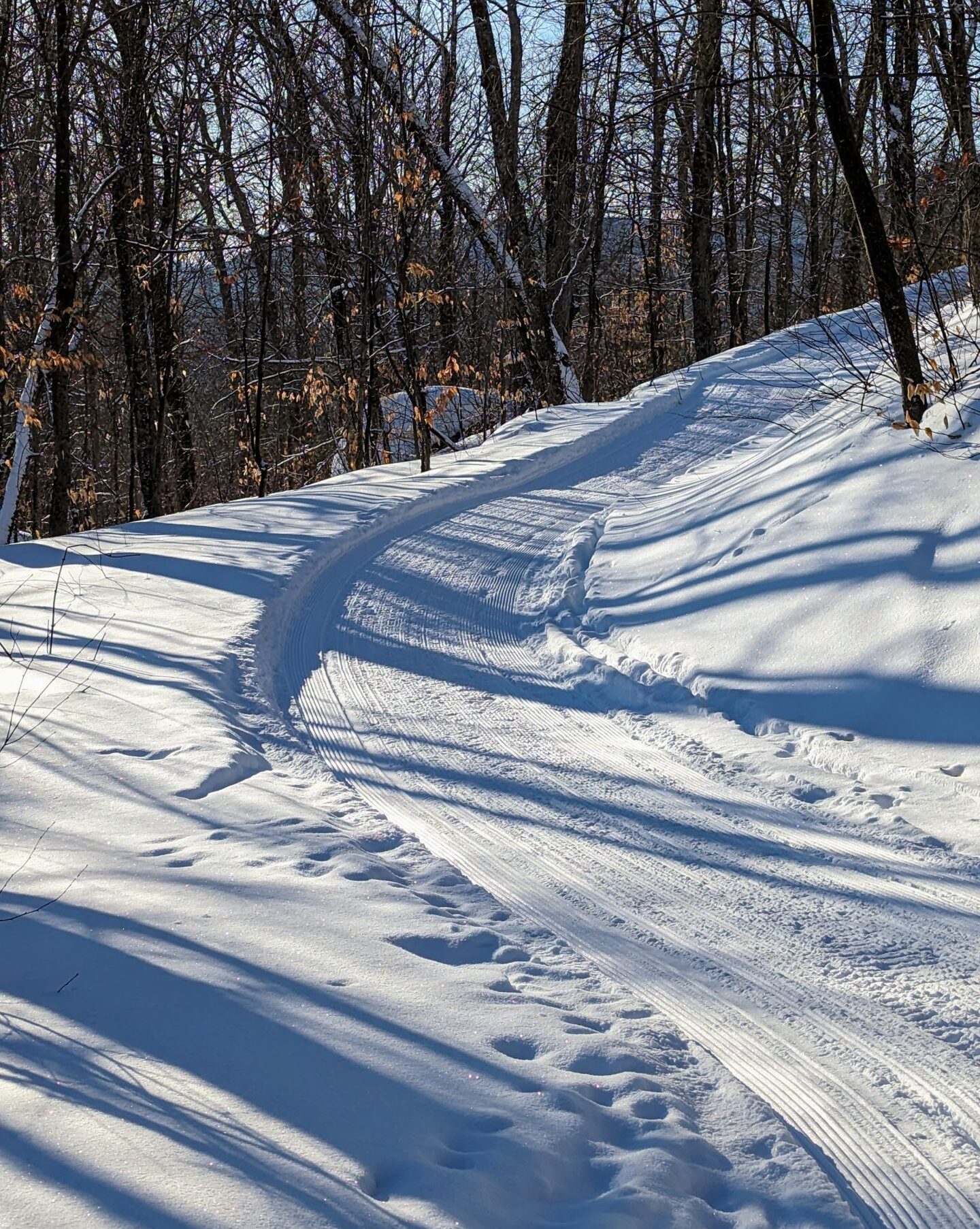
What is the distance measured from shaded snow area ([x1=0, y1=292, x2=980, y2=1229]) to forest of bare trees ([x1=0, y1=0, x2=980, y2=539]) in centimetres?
260

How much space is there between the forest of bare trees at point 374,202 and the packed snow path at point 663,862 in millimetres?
3546

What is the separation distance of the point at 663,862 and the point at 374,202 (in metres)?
11.7

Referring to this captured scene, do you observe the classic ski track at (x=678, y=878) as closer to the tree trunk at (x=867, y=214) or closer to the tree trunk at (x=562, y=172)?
the tree trunk at (x=867, y=214)

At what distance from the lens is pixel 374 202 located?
13.4m

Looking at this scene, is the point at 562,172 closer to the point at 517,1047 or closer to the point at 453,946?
the point at 453,946

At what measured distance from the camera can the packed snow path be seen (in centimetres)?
256

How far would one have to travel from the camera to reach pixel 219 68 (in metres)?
14.6

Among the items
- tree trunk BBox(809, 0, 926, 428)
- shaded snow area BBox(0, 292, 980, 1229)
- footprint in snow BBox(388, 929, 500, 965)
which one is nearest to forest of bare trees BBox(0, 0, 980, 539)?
tree trunk BBox(809, 0, 926, 428)

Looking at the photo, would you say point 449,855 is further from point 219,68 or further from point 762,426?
point 219,68

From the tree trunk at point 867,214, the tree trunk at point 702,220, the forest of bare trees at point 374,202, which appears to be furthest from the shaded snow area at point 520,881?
the tree trunk at point 702,220

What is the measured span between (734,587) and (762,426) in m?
6.81

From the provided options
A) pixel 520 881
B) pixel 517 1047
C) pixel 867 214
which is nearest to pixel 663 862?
pixel 520 881

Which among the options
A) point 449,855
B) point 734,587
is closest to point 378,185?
point 734,587

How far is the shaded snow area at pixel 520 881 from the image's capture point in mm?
2260
